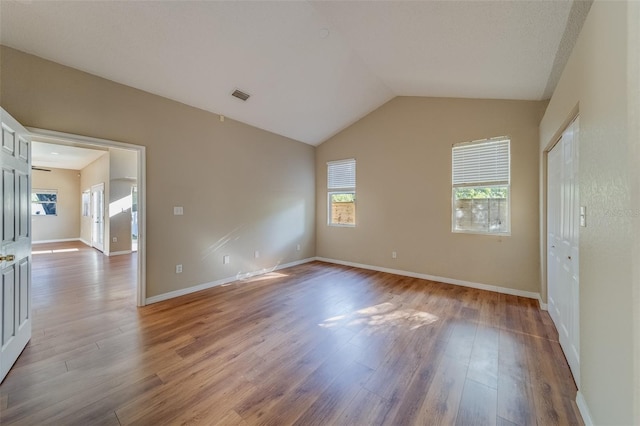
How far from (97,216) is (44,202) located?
296 centimetres

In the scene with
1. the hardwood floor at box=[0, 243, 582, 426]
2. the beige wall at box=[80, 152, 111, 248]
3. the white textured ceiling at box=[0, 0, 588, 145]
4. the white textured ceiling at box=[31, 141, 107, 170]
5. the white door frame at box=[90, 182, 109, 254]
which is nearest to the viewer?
the hardwood floor at box=[0, 243, 582, 426]

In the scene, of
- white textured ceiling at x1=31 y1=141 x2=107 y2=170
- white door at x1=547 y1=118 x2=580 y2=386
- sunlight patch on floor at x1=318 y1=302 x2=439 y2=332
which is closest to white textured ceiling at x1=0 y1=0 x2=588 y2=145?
white door at x1=547 y1=118 x2=580 y2=386

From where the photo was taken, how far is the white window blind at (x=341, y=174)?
5.57m

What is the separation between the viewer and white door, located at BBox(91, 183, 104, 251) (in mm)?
7523

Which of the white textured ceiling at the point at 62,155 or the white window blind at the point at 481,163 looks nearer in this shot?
the white window blind at the point at 481,163

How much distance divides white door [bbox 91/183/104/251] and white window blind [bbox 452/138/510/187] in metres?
9.31

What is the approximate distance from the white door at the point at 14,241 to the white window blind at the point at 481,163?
207 inches

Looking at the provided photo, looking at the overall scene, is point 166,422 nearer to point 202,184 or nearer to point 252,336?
point 252,336

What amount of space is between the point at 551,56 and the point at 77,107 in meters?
4.98

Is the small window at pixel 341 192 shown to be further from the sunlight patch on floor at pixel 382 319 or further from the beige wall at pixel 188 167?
the sunlight patch on floor at pixel 382 319

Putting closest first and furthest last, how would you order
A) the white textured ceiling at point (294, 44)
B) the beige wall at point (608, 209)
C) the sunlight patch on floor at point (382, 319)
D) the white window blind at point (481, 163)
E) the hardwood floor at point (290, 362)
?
1. the beige wall at point (608, 209)
2. the hardwood floor at point (290, 362)
3. the white textured ceiling at point (294, 44)
4. the sunlight patch on floor at point (382, 319)
5. the white window blind at point (481, 163)

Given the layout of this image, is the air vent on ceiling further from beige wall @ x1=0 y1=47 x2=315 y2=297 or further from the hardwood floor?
the hardwood floor

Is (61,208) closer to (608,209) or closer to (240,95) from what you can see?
(240,95)

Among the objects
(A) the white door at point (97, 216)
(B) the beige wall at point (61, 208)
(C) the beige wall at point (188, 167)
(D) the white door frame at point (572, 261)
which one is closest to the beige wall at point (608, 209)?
(D) the white door frame at point (572, 261)
